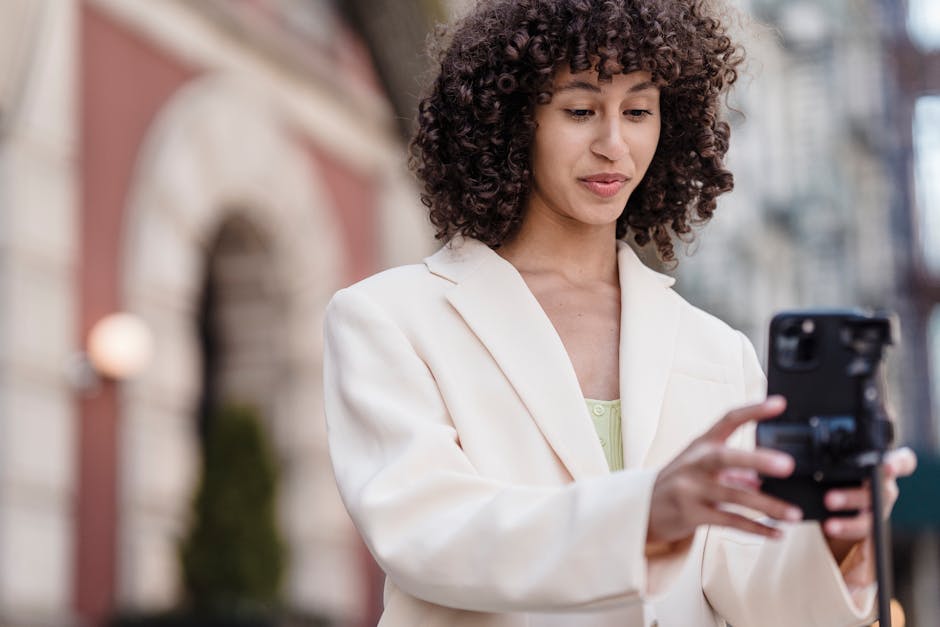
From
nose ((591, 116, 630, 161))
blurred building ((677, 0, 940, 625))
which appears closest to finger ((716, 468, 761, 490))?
nose ((591, 116, 630, 161))

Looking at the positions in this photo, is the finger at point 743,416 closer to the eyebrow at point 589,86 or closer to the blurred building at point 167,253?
the eyebrow at point 589,86

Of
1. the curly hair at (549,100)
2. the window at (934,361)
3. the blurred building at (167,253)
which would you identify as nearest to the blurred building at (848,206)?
the window at (934,361)

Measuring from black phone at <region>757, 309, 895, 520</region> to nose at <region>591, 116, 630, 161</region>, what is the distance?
0.48 meters

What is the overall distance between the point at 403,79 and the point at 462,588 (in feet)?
37.2

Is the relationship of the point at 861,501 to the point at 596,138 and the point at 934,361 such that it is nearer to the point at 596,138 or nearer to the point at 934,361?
the point at 596,138

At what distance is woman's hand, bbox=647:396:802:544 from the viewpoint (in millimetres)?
1768

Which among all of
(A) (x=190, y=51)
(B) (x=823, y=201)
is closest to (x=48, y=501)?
(A) (x=190, y=51)

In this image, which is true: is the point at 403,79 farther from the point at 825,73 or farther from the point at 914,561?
the point at 825,73

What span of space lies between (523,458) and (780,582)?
385 millimetres

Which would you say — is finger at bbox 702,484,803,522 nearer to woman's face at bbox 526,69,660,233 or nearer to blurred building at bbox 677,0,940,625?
woman's face at bbox 526,69,660,233

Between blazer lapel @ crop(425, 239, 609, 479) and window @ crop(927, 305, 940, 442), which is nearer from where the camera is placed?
blazer lapel @ crop(425, 239, 609, 479)

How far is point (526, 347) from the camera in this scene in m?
2.32

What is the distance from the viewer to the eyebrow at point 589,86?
2287mm

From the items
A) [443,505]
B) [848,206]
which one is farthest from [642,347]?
[848,206]
